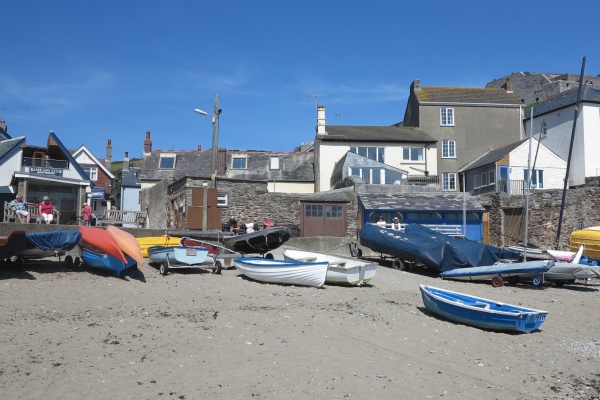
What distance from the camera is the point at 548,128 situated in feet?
137

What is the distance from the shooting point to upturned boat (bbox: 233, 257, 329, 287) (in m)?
16.5

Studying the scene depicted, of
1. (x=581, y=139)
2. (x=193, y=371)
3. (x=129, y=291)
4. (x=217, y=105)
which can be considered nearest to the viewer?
(x=193, y=371)

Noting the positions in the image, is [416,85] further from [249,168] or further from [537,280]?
[537,280]

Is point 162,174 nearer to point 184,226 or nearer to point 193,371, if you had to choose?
point 184,226

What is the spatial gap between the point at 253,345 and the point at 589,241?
19.9 metres

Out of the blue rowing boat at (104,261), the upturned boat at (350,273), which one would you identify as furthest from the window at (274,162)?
the blue rowing boat at (104,261)

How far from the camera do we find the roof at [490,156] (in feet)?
125

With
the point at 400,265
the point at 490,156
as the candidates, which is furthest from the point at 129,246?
the point at 490,156

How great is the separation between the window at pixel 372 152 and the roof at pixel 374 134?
0.58m

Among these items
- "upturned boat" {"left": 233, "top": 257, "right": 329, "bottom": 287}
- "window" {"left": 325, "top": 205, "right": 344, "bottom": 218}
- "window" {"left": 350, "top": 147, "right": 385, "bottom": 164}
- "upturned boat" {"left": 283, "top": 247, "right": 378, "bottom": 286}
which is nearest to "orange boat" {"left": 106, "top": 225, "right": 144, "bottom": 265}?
"upturned boat" {"left": 233, "top": 257, "right": 329, "bottom": 287}

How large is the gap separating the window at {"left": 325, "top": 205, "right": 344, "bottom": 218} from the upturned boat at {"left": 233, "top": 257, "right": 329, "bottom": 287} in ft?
43.0

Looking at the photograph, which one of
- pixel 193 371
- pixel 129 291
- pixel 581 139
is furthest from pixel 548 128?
pixel 193 371

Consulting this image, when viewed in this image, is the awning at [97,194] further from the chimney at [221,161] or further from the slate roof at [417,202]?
the slate roof at [417,202]

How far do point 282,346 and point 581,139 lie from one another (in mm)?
33776
